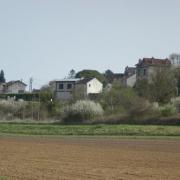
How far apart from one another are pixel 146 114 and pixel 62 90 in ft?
235

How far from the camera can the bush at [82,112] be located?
3388 inches

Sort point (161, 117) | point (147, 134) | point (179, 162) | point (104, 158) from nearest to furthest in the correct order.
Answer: point (179, 162) → point (104, 158) → point (147, 134) → point (161, 117)

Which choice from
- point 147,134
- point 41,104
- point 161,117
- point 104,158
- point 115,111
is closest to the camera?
point 104,158

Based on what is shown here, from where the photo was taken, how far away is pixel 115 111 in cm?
8719

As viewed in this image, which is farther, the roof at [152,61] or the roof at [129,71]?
the roof at [129,71]

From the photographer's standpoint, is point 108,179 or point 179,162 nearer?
point 108,179

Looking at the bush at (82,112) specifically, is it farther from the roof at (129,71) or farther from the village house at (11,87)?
the village house at (11,87)

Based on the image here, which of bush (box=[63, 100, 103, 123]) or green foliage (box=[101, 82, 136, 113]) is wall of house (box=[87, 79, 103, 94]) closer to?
green foliage (box=[101, 82, 136, 113])

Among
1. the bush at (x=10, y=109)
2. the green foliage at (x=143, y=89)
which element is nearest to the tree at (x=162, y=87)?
the green foliage at (x=143, y=89)

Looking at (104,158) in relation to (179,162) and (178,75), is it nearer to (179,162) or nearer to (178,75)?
(179,162)

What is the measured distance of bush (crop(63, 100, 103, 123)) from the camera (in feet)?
282

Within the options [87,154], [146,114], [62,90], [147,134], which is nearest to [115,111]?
[146,114]

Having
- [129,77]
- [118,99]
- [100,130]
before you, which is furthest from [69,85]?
[100,130]

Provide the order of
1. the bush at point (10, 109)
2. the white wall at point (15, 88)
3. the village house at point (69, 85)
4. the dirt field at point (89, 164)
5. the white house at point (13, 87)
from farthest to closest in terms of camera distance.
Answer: the white house at point (13, 87) < the white wall at point (15, 88) < the village house at point (69, 85) < the bush at point (10, 109) < the dirt field at point (89, 164)
